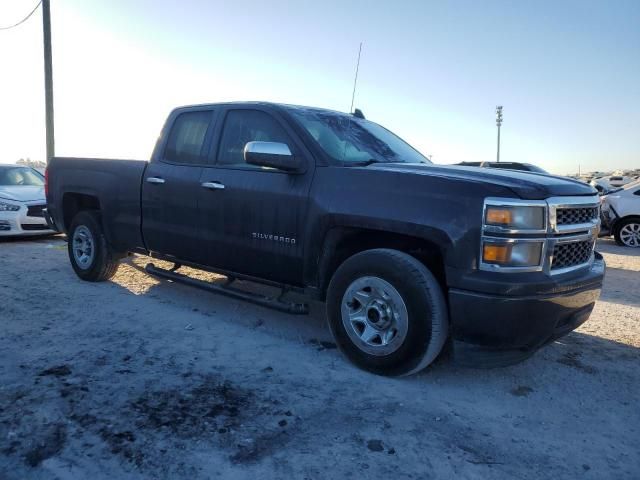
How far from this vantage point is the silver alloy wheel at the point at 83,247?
19.6 feet

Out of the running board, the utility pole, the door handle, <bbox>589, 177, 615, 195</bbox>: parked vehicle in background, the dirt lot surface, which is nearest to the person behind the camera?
the dirt lot surface

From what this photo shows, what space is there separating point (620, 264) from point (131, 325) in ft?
25.3

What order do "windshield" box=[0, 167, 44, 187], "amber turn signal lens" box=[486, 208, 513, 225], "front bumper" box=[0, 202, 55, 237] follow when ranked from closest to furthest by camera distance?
"amber turn signal lens" box=[486, 208, 513, 225], "front bumper" box=[0, 202, 55, 237], "windshield" box=[0, 167, 44, 187]

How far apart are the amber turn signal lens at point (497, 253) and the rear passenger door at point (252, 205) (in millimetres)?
1365

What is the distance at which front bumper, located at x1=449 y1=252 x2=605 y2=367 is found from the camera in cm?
310

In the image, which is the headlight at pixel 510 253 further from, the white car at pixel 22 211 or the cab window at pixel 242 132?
the white car at pixel 22 211

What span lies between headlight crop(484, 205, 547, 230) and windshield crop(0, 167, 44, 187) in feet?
32.3

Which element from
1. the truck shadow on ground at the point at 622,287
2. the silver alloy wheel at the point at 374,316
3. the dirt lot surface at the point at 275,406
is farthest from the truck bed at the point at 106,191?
the truck shadow on ground at the point at 622,287

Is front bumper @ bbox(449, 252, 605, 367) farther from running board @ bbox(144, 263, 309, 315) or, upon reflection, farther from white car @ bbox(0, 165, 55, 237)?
white car @ bbox(0, 165, 55, 237)

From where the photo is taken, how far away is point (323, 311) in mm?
5297

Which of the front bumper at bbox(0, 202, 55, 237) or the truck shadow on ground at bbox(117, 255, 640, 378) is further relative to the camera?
the front bumper at bbox(0, 202, 55, 237)

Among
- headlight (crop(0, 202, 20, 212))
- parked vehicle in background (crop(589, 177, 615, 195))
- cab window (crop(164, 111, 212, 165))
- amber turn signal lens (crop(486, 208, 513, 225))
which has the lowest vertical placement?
headlight (crop(0, 202, 20, 212))

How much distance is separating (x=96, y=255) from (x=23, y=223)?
411cm

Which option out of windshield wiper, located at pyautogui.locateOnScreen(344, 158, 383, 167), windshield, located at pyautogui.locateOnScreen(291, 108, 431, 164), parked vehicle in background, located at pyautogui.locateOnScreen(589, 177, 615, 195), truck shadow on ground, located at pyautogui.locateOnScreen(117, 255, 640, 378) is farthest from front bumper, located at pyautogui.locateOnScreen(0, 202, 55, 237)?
parked vehicle in background, located at pyautogui.locateOnScreen(589, 177, 615, 195)
